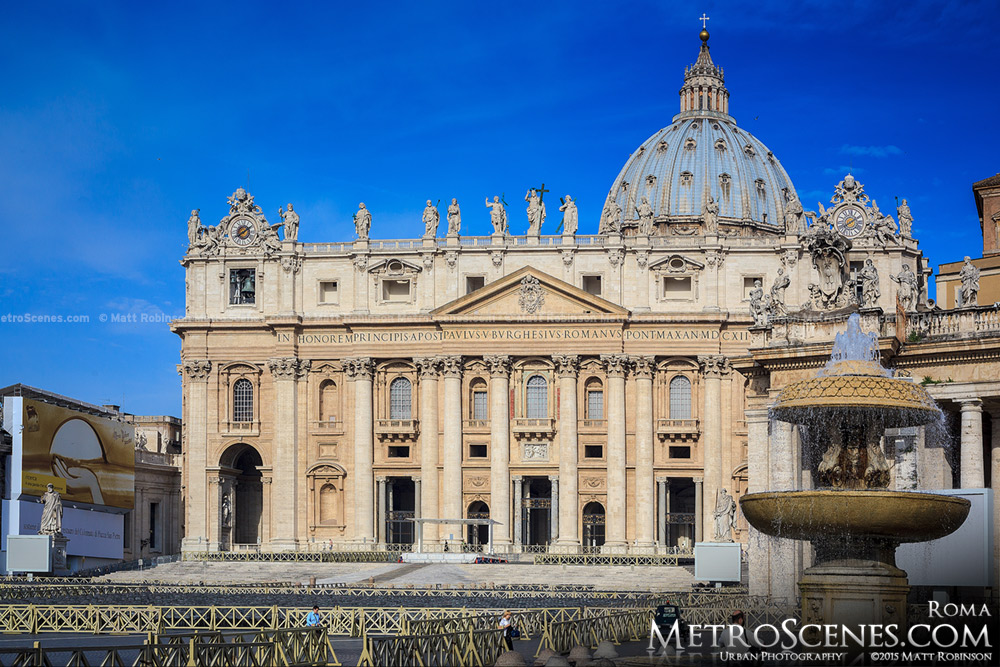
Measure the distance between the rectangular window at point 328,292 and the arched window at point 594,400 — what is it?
51.2ft

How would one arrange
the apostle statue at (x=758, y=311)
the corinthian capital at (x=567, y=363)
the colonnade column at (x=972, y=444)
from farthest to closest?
the corinthian capital at (x=567, y=363) → the apostle statue at (x=758, y=311) → the colonnade column at (x=972, y=444)

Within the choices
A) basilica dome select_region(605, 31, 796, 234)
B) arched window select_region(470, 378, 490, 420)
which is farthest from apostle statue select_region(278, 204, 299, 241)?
basilica dome select_region(605, 31, 796, 234)

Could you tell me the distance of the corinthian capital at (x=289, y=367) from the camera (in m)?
84.2

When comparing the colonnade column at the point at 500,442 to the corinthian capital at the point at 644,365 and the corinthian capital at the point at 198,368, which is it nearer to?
the corinthian capital at the point at 644,365

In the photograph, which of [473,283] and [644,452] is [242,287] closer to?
[473,283]

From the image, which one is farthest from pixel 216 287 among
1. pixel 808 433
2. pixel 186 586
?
pixel 808 433

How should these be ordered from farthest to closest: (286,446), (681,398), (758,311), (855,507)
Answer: (286,446)
(681,398)
(758,311)
(855,507)

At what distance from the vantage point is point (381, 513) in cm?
8338

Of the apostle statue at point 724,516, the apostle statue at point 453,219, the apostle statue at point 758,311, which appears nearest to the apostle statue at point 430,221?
the apostle statue at point 453,219

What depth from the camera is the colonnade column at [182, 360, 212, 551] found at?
3324 inches

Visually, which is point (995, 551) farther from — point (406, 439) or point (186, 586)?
point (406, 439)

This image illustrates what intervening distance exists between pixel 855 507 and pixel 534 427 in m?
60.2

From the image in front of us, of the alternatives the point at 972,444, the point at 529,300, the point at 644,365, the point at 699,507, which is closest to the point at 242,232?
the point at 529,300

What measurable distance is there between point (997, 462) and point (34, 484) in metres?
48.5
